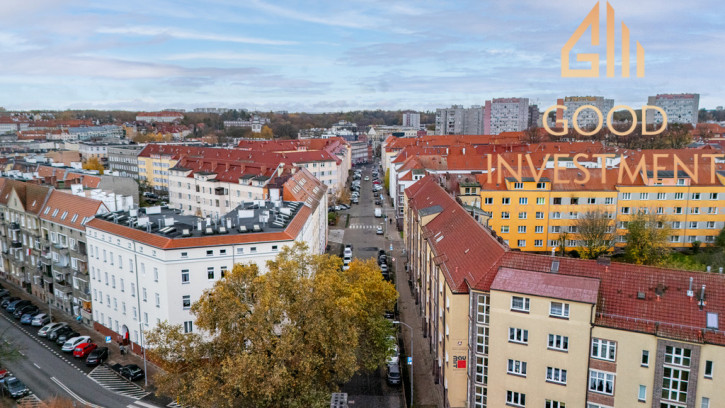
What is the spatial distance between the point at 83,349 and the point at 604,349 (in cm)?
3993

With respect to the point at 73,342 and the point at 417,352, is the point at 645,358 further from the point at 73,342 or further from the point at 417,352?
the point at 73,342

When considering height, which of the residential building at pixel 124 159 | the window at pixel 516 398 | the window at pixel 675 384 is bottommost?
the window at pixel 516 398

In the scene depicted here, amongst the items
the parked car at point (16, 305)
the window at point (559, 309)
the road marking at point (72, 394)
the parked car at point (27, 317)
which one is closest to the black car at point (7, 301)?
the parked car at point (16, 305)

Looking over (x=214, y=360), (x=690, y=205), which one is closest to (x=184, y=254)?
(x=214, y=360)

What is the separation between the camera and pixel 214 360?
1131 inches

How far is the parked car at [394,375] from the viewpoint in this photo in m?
38.6

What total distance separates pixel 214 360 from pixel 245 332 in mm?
3040

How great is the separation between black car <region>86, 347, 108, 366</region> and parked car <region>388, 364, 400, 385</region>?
23.5m

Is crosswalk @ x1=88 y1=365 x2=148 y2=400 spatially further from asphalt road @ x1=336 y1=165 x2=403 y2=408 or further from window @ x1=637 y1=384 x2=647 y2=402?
window @ x1=637 y1=384 x2=647 y2=402

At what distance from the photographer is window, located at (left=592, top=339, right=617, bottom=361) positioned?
26.1 m

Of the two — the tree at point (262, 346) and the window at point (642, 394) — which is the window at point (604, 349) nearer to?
the window at point (642, 394)

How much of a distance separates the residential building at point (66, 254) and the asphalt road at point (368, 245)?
28030 millimetres

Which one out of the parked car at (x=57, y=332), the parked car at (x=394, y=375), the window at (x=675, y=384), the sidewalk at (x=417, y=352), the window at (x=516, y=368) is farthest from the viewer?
the parked car at (x=57, y=332)

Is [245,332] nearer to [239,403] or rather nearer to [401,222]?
[239,403]
